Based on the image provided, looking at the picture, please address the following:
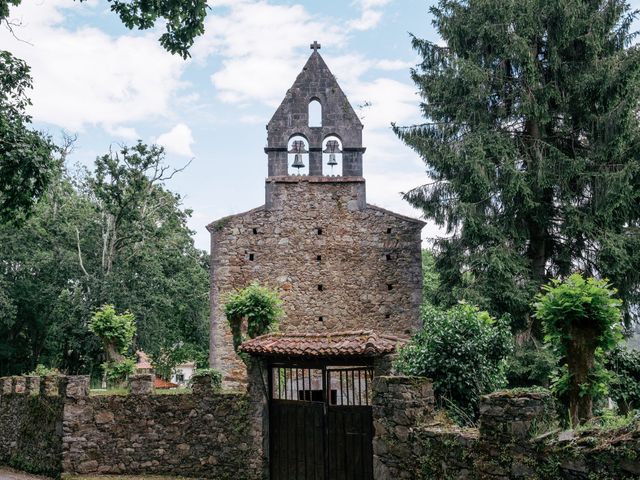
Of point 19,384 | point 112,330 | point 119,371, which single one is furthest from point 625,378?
point 19,384

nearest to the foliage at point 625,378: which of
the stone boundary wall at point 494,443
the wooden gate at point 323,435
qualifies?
the stone boundary wall at point 494,443

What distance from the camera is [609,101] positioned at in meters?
15.9

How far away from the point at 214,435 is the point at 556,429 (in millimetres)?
9067

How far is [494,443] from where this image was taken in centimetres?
729

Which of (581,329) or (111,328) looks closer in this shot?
(581,329)

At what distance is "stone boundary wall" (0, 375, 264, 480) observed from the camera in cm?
1382

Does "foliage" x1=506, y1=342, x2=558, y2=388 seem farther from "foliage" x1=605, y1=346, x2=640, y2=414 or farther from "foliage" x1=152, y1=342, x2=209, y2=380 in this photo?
"foliage" x1=152, y1=342, x2=209, y2=380

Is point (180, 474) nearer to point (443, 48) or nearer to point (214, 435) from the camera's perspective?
point (214, 435)

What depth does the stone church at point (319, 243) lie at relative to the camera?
1852 centimetres

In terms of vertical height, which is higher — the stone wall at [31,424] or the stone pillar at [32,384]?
the stone pillar at [32,384]

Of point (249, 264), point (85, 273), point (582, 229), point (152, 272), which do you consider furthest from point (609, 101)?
point (85, 273)

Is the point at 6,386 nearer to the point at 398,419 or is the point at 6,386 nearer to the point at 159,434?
the point at 159,434

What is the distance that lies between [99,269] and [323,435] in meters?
21.1

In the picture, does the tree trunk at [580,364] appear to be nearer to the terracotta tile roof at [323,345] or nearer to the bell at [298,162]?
the terracotta tile roof at [323,345]
